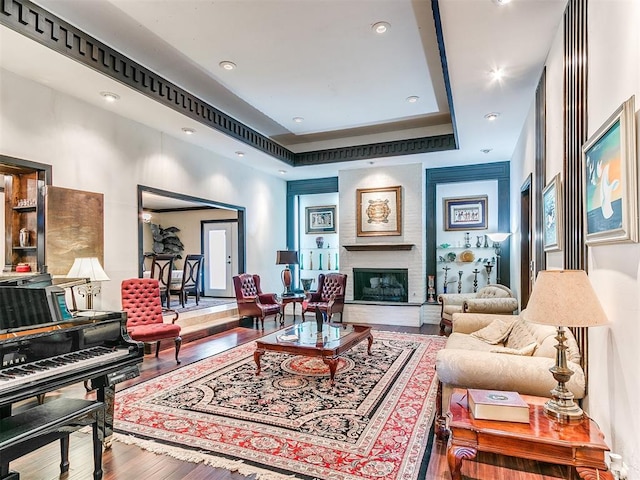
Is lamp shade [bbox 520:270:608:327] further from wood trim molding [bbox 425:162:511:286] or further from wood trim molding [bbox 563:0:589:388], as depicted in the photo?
wood trim molding [bbox 425:162:511:286]

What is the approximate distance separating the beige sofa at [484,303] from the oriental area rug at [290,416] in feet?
3.37

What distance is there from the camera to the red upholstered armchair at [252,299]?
6.16 m

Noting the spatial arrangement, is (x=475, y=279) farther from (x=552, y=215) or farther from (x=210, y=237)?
(x=210, y=237)

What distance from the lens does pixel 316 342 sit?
3766 millimetres

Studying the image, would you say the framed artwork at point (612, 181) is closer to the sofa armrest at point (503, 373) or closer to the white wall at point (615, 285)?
the white wall at point (615, 285)

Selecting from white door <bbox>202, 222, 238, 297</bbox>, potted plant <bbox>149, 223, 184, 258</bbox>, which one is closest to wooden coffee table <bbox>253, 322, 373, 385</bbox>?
white door <bbox>202, 222, 238, 297</bbox>

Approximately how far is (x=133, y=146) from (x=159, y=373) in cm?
276

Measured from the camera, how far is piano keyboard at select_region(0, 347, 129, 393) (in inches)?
71.9

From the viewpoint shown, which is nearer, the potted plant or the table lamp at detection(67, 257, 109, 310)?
the table lamp at detection(67, 257, 109, 310)

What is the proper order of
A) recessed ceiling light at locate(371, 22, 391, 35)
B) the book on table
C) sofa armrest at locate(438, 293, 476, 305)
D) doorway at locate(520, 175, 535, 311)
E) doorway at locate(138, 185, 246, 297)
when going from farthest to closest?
doorway at locate(138, 185, 246, 297)
sofa armrest at locate(438, 293, 476, 305)
doorway at locate(520, 175, 535, 311)
recessed ceiling light at locate(371, 22, 391, 35)
the book on table

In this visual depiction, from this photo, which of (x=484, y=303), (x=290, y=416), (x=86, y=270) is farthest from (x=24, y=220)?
(x=484, y=303)

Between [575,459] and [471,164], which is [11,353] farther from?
[471,164]

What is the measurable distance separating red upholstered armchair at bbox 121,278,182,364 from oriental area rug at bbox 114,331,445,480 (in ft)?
1.50

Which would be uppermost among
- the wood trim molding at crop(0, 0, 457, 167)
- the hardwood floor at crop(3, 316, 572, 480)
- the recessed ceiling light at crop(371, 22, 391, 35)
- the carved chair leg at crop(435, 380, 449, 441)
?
the recessed ceiling light at crop(371, 22, 391, 35)
